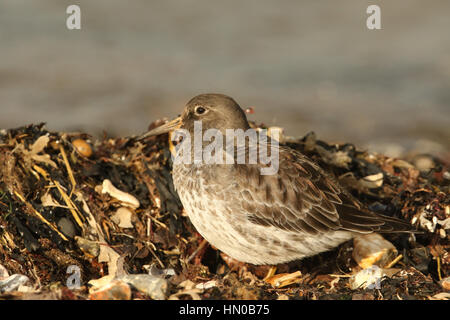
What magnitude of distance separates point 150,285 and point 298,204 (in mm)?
1453

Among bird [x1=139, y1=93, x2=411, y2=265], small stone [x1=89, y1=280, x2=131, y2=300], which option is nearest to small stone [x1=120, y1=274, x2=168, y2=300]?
small stone [x1=89, y1=280, x2=131, y2=300]

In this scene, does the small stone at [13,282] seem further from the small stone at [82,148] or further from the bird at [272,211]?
the small stone at [82,148]

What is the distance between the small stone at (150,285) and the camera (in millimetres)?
3850

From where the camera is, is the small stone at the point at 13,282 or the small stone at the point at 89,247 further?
the small stone at the point at 89,247

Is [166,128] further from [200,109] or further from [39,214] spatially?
[39,214]

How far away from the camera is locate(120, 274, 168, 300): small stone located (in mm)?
3850

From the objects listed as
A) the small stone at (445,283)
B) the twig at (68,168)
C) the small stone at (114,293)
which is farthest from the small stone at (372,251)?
the twig at (68,168)

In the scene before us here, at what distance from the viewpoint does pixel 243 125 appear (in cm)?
515

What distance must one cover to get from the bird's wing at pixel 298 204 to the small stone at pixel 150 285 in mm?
987

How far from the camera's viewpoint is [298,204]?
4.71 meters
